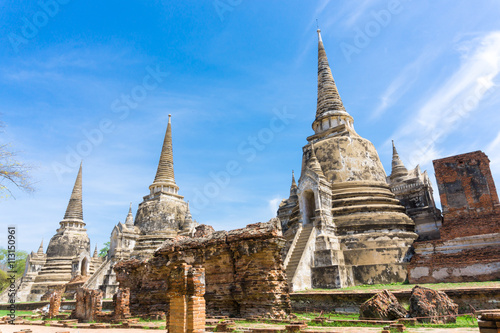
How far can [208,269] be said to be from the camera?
12531 millimetres

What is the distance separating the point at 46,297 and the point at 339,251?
27.2m

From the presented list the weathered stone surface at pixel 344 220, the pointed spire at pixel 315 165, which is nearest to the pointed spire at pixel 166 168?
the weathered stone surface at pixel 344 220

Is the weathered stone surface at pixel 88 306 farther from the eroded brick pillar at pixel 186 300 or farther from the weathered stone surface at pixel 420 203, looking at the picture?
the weathered stone surface at pixel 420 203

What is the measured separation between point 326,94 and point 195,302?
2435cm

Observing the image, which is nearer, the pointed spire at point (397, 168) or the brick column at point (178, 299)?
the brick column at point (178, 299)

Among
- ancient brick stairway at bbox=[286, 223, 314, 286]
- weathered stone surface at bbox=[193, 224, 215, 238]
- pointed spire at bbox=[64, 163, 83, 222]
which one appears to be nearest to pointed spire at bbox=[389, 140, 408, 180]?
ancient brick stairway at bbox=[286, 223, 314, 286]

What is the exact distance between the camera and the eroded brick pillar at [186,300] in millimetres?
7934

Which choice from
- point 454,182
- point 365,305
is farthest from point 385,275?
point 365,305

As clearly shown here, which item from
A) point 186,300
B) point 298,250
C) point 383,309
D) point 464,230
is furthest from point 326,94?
point 186,300

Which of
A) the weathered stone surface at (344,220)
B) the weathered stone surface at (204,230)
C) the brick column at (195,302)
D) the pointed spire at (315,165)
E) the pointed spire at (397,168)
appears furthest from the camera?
the pointed spire at (397,168)

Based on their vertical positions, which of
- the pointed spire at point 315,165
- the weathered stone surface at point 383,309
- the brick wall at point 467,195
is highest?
the pointed spire at point 315,165

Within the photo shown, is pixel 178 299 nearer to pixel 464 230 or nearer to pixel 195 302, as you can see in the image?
pixel 195 302

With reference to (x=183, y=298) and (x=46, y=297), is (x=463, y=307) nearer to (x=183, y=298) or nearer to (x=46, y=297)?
(x=183, y=298)

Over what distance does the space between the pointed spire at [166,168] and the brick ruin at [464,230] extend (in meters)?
25.1
